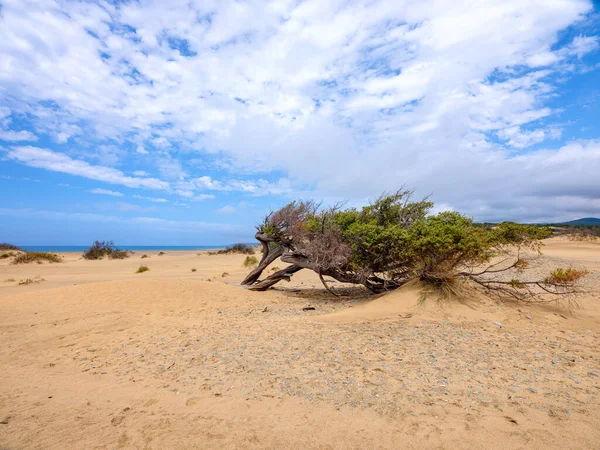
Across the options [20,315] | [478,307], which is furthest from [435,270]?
[20,315]

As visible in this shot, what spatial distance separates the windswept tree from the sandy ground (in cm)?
85

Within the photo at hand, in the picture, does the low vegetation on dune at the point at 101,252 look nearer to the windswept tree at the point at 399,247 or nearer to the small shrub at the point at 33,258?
the small shrub at the point at 33,258

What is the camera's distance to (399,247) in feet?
32.0

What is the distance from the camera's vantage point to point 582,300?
339 inches

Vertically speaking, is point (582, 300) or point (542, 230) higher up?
point (542, 230)

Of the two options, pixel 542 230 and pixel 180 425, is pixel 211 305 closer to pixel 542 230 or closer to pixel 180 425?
pixel 180 425

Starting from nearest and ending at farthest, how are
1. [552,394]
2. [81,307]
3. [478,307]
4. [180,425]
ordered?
[180,425] < [552,394] < [478,307] < [81,307]

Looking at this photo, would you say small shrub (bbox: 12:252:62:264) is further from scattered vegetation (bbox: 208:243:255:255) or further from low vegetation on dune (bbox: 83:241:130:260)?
scattered vegetation (bbox: 208:243:255:255)

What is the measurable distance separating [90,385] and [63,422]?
44.3 inches

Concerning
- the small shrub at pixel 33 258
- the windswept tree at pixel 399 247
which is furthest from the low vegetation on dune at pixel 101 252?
the windswept tree at pixel 399 247

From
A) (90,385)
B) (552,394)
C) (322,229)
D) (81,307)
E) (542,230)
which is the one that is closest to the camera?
(552,394)

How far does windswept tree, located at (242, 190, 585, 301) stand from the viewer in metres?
8.16

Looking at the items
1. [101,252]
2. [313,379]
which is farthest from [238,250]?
[313,379]

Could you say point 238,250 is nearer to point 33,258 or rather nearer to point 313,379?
point 33,258
